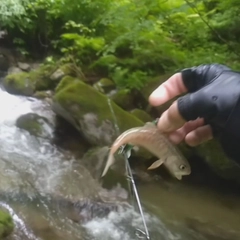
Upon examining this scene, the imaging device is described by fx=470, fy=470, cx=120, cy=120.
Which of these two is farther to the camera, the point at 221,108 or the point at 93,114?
the point at 93,114

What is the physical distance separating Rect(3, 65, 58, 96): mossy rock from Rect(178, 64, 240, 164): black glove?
5929 millimetres

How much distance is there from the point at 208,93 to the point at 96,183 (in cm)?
366

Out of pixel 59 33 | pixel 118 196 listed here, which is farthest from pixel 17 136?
pixel 59 33

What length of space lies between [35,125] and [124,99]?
3.87 feet

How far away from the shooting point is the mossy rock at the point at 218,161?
4684mm

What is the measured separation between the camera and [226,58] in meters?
4.94

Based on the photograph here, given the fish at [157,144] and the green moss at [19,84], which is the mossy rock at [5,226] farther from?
the green moss at [19,84]

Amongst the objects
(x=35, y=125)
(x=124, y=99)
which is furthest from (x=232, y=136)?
(x=35, y=125)

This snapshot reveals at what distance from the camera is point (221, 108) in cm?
102

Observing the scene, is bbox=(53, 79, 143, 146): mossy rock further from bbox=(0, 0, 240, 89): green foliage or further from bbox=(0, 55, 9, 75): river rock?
bbox=(0, 55, 9, 75): river rock

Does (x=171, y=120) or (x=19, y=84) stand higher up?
(x=171, y=120)

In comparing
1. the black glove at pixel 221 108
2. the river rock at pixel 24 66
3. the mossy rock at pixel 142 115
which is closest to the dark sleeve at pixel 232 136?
the black glove at pixel 221 108

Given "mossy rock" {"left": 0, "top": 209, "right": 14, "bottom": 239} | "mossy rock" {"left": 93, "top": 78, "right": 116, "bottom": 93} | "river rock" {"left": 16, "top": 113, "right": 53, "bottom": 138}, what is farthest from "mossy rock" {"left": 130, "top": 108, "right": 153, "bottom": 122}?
"mossy rock" {"left": 0, "top": 209, "right": 14, "bottom": 239}

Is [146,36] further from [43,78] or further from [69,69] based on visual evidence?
[43,78]
